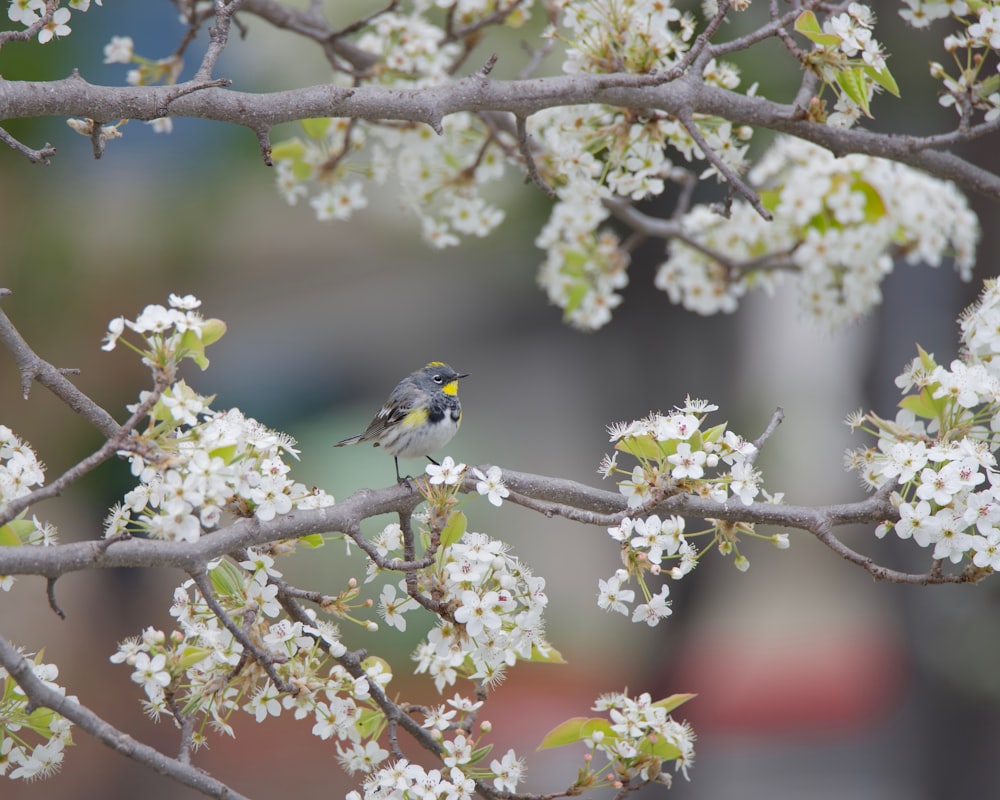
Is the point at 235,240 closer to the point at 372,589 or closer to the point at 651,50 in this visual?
the point at 372,589

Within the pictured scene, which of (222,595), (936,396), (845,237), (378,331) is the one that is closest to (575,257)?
(845,237)

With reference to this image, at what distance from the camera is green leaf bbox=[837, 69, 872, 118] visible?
2443 millimetres

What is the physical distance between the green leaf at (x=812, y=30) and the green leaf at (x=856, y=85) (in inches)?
3.6

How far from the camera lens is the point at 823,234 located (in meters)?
3.72

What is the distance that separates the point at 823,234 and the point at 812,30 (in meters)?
1.42

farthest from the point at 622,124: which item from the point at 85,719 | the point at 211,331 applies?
the point at 85,719

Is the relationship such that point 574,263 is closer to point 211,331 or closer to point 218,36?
point 218,36

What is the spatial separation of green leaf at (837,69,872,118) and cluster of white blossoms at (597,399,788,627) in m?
0.84

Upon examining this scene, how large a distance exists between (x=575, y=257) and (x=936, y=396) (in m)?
1.82

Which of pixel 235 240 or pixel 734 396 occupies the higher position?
pixel 235 240

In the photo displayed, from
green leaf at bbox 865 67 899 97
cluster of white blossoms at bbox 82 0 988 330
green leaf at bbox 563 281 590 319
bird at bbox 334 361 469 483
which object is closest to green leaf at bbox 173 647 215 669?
cluster of white blossoms at bbox 82 0 988 330

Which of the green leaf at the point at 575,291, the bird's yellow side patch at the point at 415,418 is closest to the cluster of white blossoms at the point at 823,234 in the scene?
the green leaf at the point at 575,291

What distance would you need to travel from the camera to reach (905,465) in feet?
6.81

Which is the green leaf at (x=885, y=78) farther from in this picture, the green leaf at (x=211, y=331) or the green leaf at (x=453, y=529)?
the green leaf at (x=211, y=331)
